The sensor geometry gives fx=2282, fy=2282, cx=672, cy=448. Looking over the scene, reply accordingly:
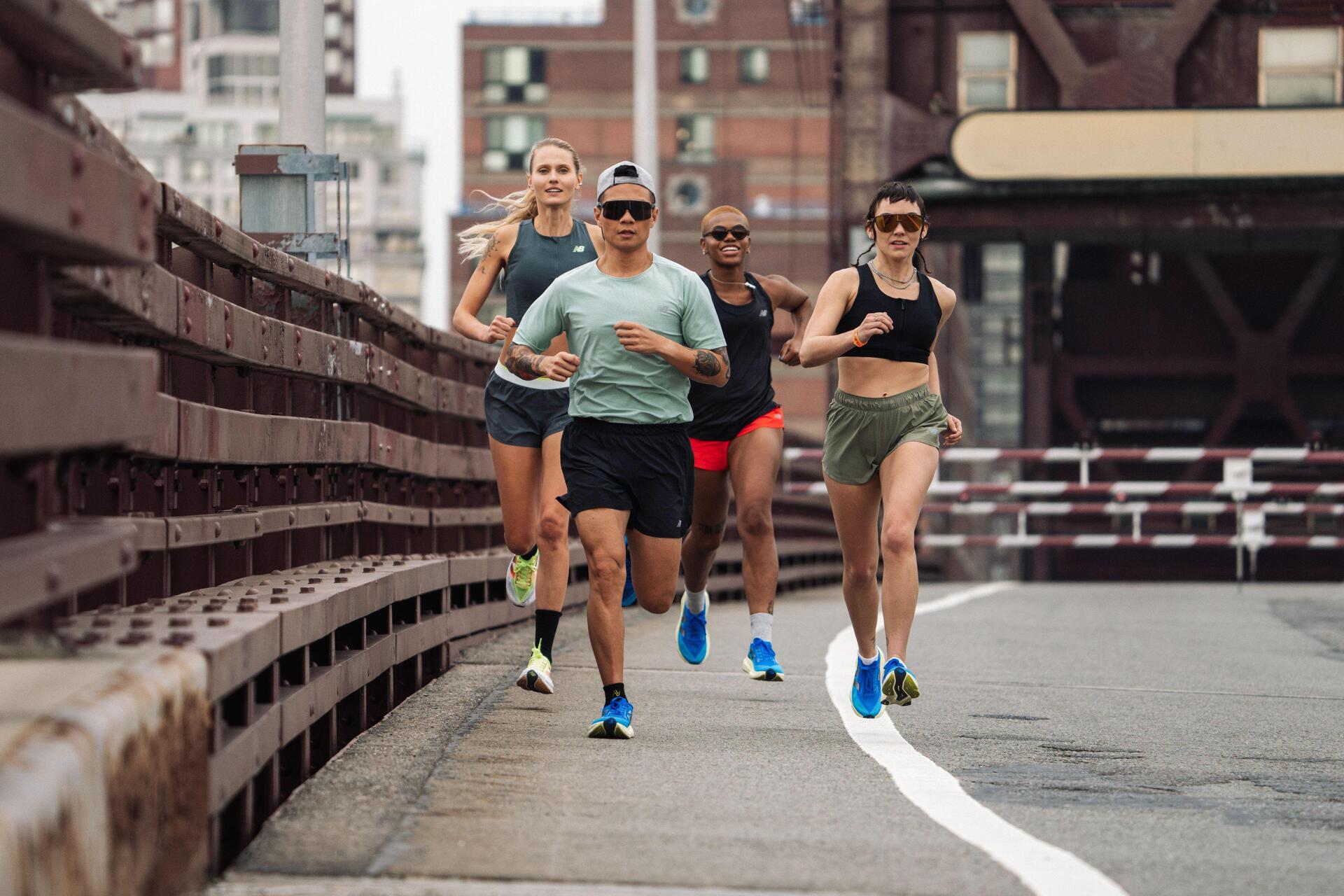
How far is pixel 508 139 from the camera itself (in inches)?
4021

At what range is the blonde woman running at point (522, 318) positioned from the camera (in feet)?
28.3

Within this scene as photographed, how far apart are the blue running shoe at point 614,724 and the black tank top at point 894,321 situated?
5.64ft

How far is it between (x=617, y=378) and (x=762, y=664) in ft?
7.54

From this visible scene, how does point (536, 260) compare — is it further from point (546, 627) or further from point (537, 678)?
point (537, 678)

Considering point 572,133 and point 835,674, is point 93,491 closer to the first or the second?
point 835,674

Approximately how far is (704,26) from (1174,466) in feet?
228

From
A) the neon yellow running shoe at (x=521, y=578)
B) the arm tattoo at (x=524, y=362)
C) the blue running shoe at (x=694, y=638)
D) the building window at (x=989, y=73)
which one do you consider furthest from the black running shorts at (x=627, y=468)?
the building window at (x=989, y=73)

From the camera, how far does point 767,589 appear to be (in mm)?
9602

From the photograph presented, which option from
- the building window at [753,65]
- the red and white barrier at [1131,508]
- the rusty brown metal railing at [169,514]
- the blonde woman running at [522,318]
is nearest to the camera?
the rusty brown metal railing at [169,514]

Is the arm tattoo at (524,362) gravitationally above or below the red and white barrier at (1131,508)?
above

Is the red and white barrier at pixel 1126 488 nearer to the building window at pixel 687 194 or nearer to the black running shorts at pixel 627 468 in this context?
the black running shorts at pixel 627 468

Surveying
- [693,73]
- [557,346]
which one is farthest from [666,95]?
[557,346]

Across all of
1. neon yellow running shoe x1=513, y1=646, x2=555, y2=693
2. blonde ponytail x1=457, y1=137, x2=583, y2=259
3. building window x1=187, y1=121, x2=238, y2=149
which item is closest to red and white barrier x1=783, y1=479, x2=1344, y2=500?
blonde ponytail x1=457, y1=137, x2=583, y2=259

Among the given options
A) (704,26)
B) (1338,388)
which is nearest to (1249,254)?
(1338,388)
